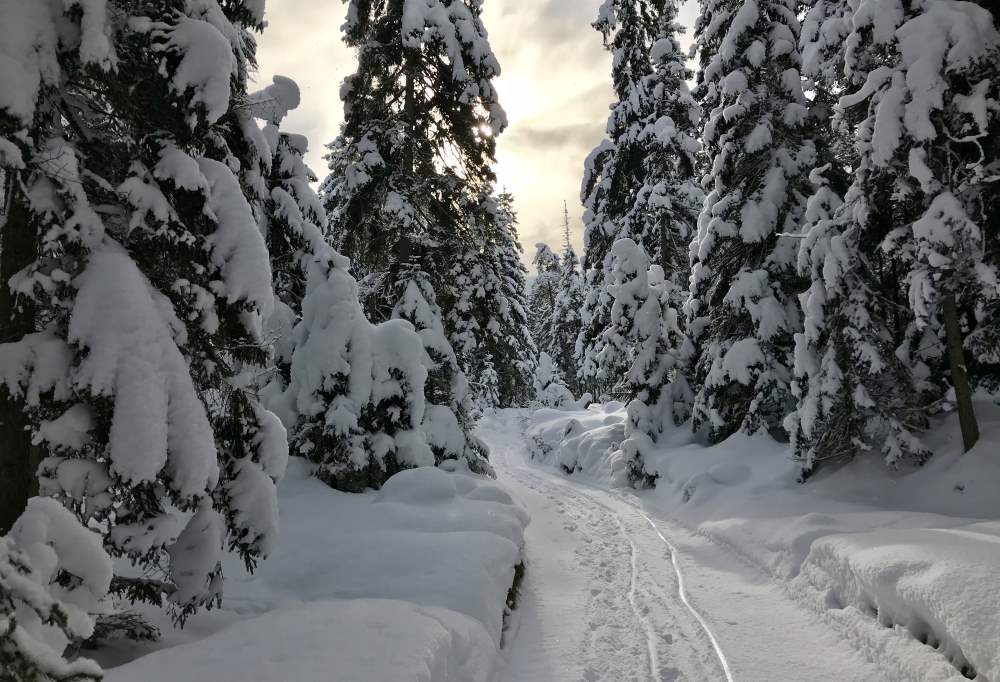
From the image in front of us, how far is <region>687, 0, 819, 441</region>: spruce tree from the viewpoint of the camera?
15.0 metres

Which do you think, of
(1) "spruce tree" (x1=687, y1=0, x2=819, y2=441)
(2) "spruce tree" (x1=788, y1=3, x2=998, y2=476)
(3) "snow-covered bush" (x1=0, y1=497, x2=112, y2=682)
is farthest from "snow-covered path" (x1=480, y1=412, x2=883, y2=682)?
(1) "spruce tree" (x1=687, y1=0, x2=819, y2=441)

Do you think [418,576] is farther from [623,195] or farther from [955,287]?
[623,195]

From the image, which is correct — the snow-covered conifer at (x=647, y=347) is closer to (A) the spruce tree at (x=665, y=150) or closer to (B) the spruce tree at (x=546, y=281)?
(A) the spruce tree at (x=665, y=150)

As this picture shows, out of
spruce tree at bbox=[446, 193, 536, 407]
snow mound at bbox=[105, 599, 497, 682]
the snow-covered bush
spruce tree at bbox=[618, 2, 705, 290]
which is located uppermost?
spruce tree at bbox=[618, 2, 705, 290]

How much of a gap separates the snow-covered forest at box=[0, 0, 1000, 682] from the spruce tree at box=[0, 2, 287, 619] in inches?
1.1

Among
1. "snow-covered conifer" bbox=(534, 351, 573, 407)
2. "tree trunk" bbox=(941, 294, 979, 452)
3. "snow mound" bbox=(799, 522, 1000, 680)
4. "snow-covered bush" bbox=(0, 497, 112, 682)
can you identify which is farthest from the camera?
"snow-covered conifer" bbox=(534, 351, 573, 407)

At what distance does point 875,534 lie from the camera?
7961 millimetres

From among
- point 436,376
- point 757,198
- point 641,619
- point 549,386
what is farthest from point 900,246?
point 549,386

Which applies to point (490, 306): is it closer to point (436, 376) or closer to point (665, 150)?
point (436, 376)

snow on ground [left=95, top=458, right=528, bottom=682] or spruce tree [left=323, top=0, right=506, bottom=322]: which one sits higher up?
spruce tree [left=323, top=0, right=506, bottom=322]

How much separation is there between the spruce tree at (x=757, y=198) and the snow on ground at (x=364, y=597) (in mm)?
7756

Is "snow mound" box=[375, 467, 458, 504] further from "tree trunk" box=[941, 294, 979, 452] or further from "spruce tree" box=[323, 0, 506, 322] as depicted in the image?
"tree trunk" box=[941, 294, 979, 452]

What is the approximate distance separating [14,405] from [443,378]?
991 centimetres

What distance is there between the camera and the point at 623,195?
81.3 feet
